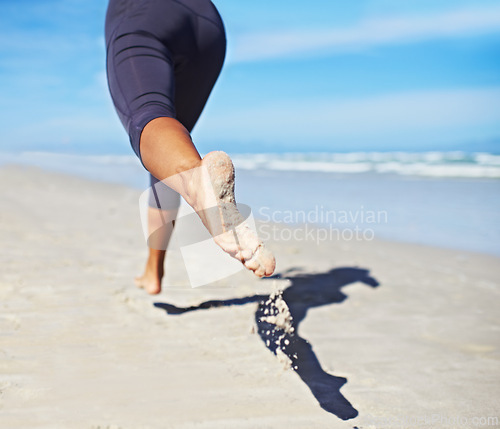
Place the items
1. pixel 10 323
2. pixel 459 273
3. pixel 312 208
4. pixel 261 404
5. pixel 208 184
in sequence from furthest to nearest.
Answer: pixel 312 208
pixel 459 273
pixel 10 323
pixel 261 404
pixel 208 184

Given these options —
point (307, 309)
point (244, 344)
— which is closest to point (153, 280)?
point (244, 344)

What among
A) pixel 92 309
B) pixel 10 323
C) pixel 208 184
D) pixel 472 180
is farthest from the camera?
pixel 472 180

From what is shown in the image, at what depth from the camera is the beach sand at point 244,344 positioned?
143 cm

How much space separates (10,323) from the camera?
1992 millimetres

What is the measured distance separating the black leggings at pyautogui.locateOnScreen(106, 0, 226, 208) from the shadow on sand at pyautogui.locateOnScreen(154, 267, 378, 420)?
969 mm

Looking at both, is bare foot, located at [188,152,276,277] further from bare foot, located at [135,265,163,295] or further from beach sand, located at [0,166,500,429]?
bare foot, located at [135,265,163,295]

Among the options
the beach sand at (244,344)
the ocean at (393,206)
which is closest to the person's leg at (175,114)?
the beach sand at (244,344)

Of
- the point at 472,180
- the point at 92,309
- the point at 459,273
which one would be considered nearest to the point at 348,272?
the point at 459,273

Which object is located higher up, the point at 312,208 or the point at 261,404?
the point at 312,208

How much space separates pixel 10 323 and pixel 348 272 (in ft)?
6.77

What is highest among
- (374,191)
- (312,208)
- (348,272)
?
(374,191)

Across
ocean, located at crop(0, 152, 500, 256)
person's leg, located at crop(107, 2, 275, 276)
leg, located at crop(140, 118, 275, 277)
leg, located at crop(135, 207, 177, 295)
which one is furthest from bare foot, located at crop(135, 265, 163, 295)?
ocean, located at crop(0, 152, 500, 256)

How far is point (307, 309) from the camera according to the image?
2398mm

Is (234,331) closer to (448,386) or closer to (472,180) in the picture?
(448,386)
